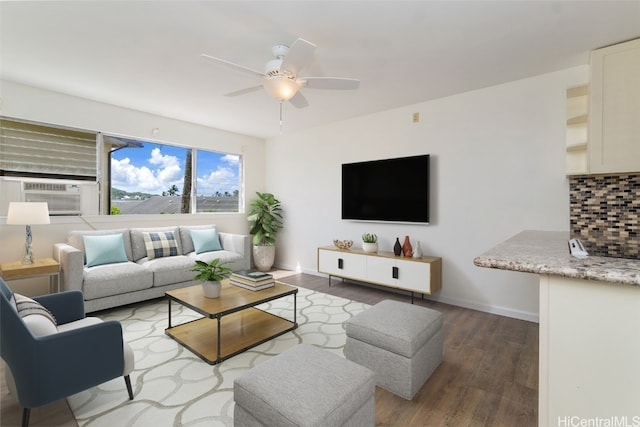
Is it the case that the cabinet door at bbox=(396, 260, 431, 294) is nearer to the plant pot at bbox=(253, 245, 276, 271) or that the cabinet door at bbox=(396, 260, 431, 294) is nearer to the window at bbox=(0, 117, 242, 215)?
the plant pot at bbox=(253, 245, 276, 271)

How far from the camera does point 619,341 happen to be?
1017 mm

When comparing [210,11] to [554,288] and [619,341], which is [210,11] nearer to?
[554,288]

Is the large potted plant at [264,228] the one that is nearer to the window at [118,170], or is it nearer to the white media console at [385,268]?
the window at [118,170]

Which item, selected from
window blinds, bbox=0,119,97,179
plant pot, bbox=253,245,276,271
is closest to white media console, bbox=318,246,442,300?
plant pot, bbox=253,245,276,271

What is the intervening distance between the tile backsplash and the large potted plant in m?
4.31

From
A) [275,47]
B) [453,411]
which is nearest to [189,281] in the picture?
[275,47]

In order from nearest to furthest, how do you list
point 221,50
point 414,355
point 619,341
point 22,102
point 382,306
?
point 619,341 → point 414,355 → point 382,306 → point 221,50 → point 22,102

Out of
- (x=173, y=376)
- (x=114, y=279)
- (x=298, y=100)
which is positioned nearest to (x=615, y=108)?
(x=298, y=100)

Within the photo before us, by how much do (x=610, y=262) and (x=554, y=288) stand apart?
0.25 metres

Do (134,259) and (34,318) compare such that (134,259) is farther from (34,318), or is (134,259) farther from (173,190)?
(34,318)

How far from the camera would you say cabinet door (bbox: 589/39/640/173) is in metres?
1.64

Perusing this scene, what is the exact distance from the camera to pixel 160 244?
155 inches

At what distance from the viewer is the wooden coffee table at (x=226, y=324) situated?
2.30 metres

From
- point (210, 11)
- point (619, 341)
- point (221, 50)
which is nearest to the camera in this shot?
point (619, 341)
